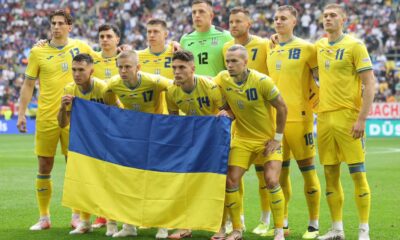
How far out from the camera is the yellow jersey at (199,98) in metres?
8.63

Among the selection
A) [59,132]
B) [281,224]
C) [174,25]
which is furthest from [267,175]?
[174,25]

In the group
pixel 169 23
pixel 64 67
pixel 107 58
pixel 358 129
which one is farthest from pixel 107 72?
pixel 169 23

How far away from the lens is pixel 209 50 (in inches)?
392

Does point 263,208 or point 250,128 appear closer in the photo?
point 250,128

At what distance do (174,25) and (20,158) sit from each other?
2003 centimetres

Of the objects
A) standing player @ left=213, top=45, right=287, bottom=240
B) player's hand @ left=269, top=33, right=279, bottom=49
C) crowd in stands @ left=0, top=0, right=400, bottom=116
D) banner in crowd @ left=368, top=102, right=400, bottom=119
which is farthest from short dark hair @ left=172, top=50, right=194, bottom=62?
crowd in stands @ left=0, top=0, right=400, bottom=116

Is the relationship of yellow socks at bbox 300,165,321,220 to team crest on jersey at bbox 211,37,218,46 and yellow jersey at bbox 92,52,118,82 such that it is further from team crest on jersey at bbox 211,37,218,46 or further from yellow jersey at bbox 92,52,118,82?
yellow jersey at bbox 92,52,118,82

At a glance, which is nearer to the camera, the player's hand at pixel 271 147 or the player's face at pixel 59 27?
the player's hand at pixel 271 147

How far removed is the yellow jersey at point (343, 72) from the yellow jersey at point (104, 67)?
300 cm

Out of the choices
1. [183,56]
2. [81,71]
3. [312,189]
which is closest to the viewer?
[183,56]

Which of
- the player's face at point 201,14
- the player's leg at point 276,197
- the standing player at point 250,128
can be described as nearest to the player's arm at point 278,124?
the standing player at point 250,128

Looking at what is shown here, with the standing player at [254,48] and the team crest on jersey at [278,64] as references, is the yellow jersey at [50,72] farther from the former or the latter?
the team crest on jersey at [278,64]

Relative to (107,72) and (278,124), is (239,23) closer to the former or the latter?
(278,124)

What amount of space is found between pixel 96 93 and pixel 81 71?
442 mm
